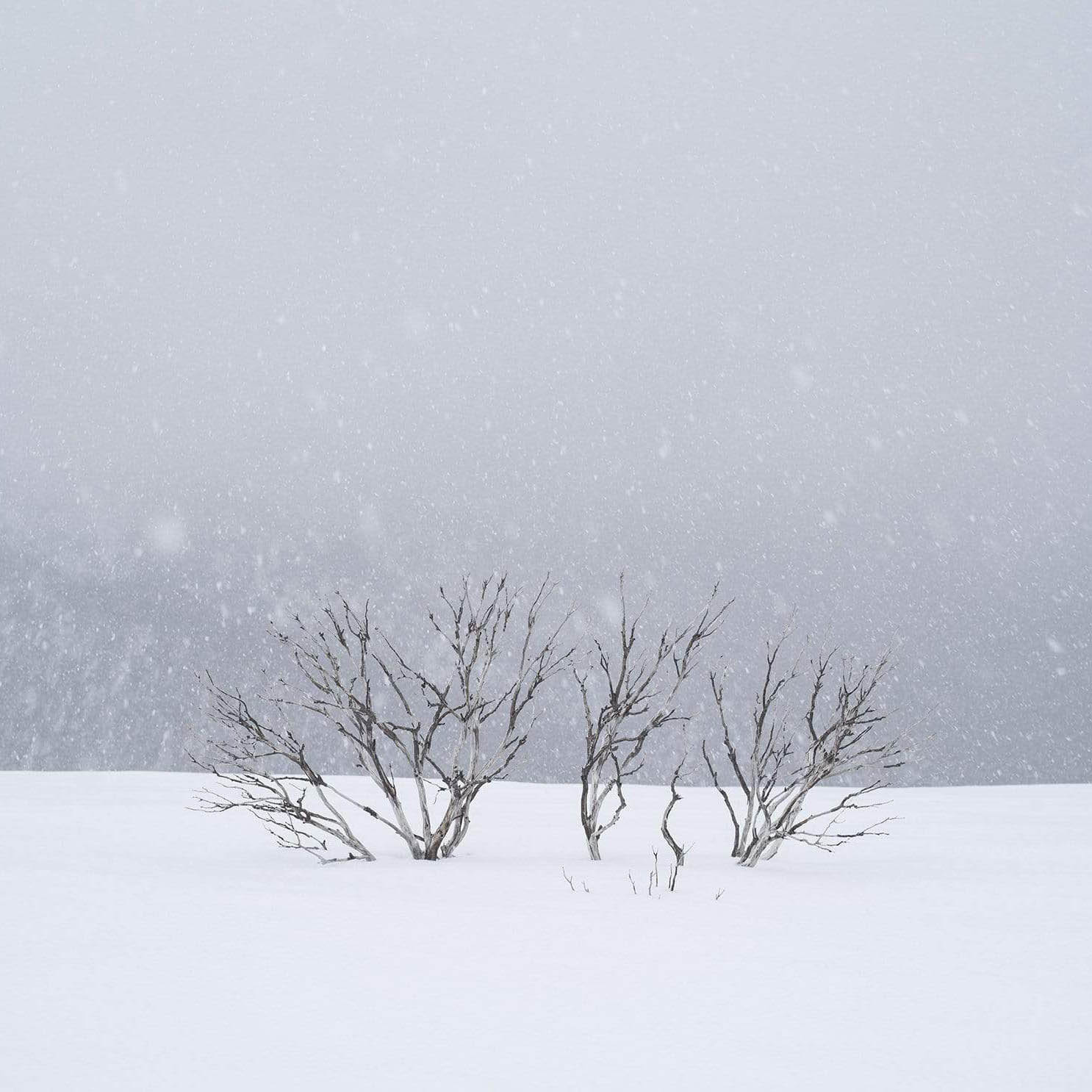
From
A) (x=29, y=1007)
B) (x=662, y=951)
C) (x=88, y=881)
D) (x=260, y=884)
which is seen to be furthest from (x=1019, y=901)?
(x=88, y=881)

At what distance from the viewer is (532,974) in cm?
394

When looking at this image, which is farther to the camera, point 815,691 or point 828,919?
point 815,691

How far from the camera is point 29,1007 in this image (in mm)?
3373

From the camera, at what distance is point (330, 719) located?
7422mm

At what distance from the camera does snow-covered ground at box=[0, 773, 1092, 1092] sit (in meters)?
2.93

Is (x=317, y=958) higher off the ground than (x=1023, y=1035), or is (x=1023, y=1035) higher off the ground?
(x=1023, y=1035)

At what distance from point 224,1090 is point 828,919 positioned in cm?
362

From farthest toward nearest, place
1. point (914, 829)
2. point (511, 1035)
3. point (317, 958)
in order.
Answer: point (914, 829) < point (317, 958) < point (511, 1035)

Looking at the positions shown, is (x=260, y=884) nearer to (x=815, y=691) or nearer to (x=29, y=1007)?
(x=29, y=1007)

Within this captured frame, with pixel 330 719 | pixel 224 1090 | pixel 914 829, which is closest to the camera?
pixel 224 1090

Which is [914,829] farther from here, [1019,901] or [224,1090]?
[224,1090]

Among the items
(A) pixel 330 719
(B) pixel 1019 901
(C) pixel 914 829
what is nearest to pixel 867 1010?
(B) pixel 1019 901

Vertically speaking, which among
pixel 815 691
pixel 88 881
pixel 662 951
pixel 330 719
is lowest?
pixel 88 881

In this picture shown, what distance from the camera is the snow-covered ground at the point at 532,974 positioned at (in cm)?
293
